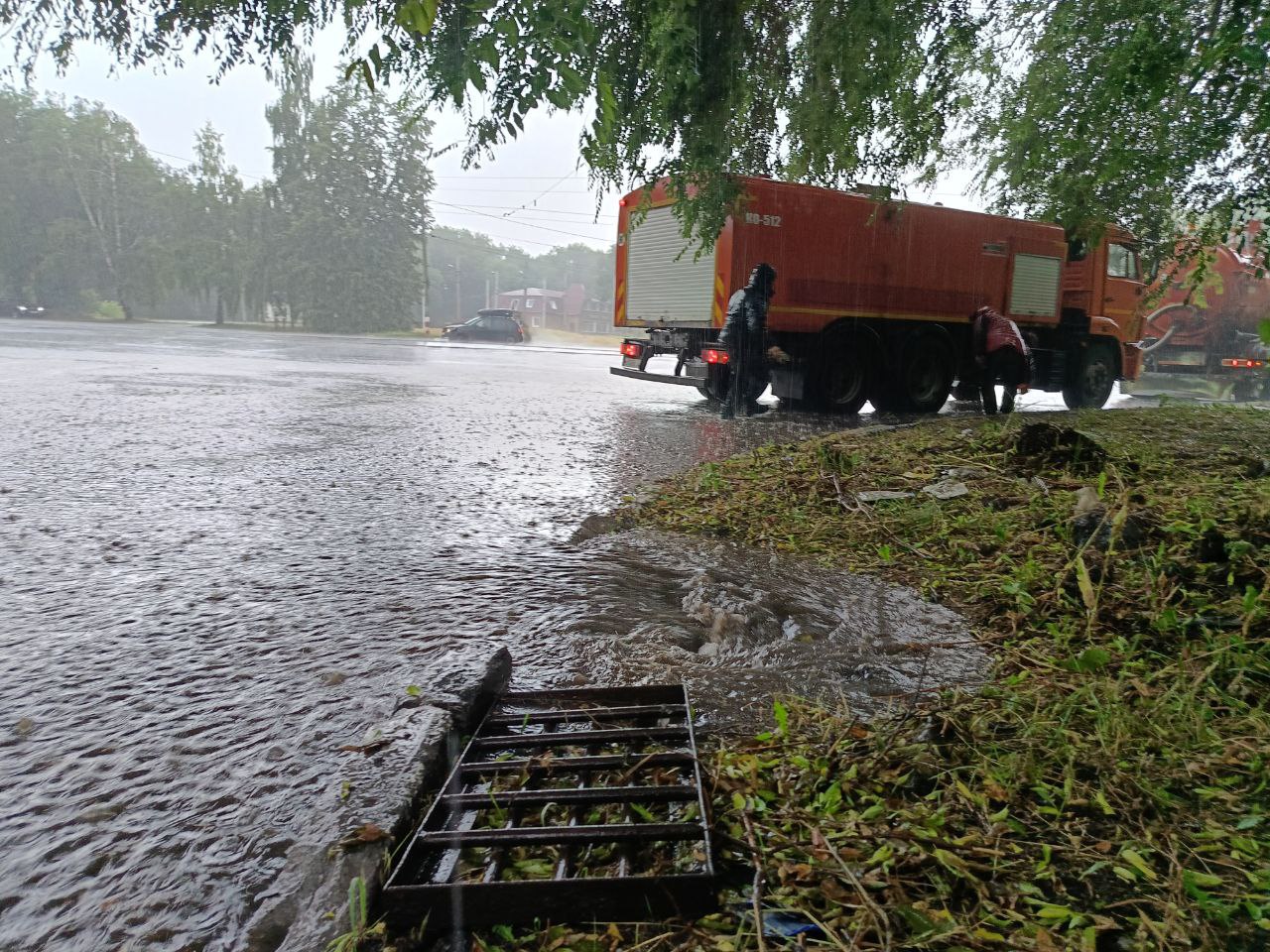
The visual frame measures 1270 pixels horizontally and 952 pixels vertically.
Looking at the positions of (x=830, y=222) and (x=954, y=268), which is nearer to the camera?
(x=830, y=222)

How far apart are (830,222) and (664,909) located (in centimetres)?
1076

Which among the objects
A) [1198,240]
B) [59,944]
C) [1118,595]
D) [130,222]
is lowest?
[59,944]

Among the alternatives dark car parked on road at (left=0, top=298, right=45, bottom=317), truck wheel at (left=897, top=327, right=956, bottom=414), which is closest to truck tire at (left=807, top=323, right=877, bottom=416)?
truck wheel at (left=897, top=327, right=956, bottom=414)

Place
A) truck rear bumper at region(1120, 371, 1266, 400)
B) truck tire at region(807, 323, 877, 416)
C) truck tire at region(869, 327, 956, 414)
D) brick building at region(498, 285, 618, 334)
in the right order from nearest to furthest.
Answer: truck tire at region(807, 323, 877, 416)
truck tire at region(869, 327, 956, 414)
truck rear bumper at region(1120, 371, 1266, 400)
brick building at region(498, 285, 618, 334)

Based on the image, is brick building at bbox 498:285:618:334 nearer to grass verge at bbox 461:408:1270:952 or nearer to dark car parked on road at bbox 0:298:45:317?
dark car parked on road at bbox 0:298:45:317

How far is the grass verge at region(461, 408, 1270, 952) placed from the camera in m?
1.60

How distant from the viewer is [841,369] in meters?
11.7

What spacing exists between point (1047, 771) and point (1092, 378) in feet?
46.1

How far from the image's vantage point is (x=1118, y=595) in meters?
3.28

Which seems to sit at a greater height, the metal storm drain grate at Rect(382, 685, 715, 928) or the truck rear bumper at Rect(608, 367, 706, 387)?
the truck rear bumper at Rect(608, 367, 706, 387)

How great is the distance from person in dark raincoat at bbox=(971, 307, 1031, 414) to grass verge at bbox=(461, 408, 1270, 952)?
281 inches

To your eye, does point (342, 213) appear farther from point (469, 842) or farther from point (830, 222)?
point (469, 842)

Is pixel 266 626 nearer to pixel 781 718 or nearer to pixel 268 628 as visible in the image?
pixel 268 628

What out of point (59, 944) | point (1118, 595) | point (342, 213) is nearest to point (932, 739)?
point (1118, 595)
